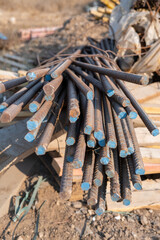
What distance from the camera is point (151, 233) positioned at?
8.37 ft

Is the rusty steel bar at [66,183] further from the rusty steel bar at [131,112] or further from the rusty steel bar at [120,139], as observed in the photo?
the rusty steel bar at [131,112]

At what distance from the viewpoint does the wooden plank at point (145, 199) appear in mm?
2803

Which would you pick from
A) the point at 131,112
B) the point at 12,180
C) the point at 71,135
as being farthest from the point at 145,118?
the point at 12,180

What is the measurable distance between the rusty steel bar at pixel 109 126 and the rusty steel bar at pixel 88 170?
268mm

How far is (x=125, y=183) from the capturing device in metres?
2.09

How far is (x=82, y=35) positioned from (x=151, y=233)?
6.50m

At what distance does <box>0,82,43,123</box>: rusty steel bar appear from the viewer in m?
2.06

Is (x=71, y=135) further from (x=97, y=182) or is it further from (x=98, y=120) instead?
(x=97, y=182)

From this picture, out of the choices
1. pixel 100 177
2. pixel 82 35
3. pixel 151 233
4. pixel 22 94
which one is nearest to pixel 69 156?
pixel 100 177

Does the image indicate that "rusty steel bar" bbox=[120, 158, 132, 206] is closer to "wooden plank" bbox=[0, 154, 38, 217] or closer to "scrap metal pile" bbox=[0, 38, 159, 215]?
"scrap metal pile" bbox=[0, 38, 159, 215]

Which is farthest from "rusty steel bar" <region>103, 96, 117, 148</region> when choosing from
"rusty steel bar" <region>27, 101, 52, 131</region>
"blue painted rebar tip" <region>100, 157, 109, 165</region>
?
"rusty steel bar" <region>27, 101, 52, 131</region>

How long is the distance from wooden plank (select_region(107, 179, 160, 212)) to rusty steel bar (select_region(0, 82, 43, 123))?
1.60 metres

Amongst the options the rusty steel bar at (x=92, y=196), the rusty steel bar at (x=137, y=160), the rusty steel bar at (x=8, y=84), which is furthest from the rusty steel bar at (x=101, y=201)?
the rusty steel bar at (x=8, y=84)

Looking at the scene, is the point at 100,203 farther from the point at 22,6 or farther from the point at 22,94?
the point at 22,6
